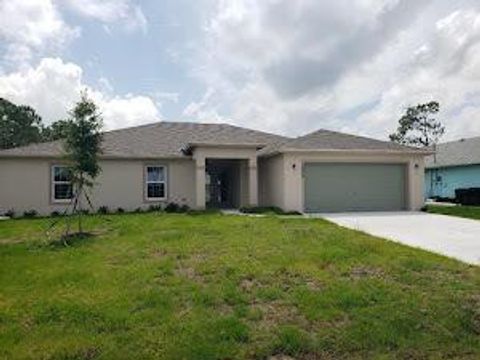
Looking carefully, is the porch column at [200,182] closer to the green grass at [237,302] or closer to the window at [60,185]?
the window at [60,185]

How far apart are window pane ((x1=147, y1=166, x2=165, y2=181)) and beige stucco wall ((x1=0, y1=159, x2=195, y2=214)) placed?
286 mm

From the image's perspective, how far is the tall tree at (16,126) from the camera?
2204 inches

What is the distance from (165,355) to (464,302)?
14.6 ft

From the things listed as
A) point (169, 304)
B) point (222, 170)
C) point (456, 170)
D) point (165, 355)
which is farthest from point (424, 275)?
point (456, 170)

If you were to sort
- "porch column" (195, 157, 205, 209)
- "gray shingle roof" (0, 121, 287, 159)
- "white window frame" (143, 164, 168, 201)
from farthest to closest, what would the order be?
1. "white window frame" (143, 164, 168, 201)
2. "porch column" (195, 157, 205, 209)
3. "gray shingle roof" (0, 121, 287, 159)

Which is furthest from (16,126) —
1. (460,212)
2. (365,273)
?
(365,273)

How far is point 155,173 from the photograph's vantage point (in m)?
24.4

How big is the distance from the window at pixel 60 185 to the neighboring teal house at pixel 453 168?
25.2 meters

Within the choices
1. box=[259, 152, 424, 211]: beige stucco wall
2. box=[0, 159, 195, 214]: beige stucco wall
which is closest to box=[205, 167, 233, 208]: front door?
box=[259, 152, 424, 211]: beige stucco wall

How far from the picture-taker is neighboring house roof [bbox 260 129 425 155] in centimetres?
2266

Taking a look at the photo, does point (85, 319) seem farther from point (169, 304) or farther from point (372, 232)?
point (372, 232)

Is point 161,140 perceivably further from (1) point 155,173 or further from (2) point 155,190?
(2) point 155,190

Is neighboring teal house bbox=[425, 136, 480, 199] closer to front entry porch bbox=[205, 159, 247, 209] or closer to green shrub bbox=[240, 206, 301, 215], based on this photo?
front entry porch bbox=[205, 159, 247, 209]

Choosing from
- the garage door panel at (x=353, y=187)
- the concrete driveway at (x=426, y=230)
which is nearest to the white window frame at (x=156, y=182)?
the garage door panel at (x=353, y=187)
